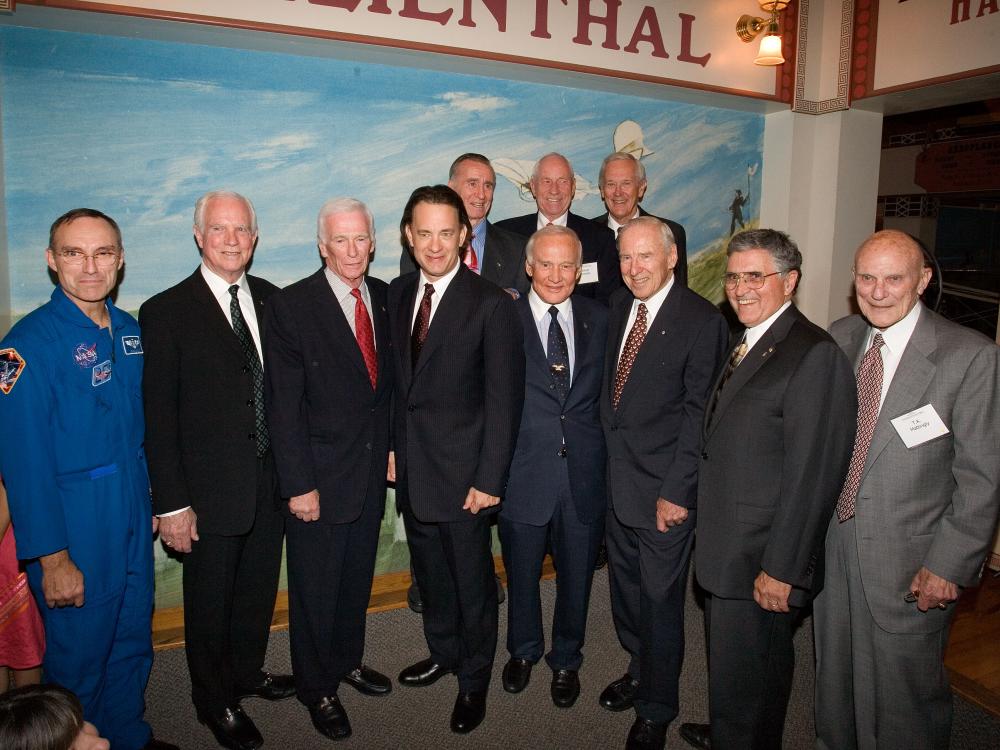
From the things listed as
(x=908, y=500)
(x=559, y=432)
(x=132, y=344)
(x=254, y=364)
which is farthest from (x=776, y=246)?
(x=132, y=344)

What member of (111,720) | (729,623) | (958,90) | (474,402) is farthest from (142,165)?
(958,90)

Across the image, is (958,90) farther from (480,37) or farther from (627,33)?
(480,37)

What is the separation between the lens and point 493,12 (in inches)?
150

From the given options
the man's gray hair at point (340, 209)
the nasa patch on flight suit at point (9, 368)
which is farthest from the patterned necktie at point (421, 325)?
the nasa patch on flight suit at point (9, 368)

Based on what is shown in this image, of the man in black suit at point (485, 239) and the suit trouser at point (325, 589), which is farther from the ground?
the man in black suit at point (485, 239)

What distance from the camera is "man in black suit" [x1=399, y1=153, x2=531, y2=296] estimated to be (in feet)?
11.6

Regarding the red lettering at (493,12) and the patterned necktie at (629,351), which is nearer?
the patterned necktie at (629,351)

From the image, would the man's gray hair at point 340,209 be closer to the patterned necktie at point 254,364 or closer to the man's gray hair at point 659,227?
the patterned necktie at point 254,364

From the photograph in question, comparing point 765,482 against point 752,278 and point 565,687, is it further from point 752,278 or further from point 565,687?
point 565,687

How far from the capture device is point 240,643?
2.91 meters

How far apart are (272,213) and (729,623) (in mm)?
2945

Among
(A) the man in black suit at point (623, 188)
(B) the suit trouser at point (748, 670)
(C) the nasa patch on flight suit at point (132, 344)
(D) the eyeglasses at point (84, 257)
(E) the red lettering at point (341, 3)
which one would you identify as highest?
(E) the red lettering at point (341, 3)

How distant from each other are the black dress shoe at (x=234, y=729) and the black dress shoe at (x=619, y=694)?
139 centimetres

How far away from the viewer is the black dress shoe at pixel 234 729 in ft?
8.82
